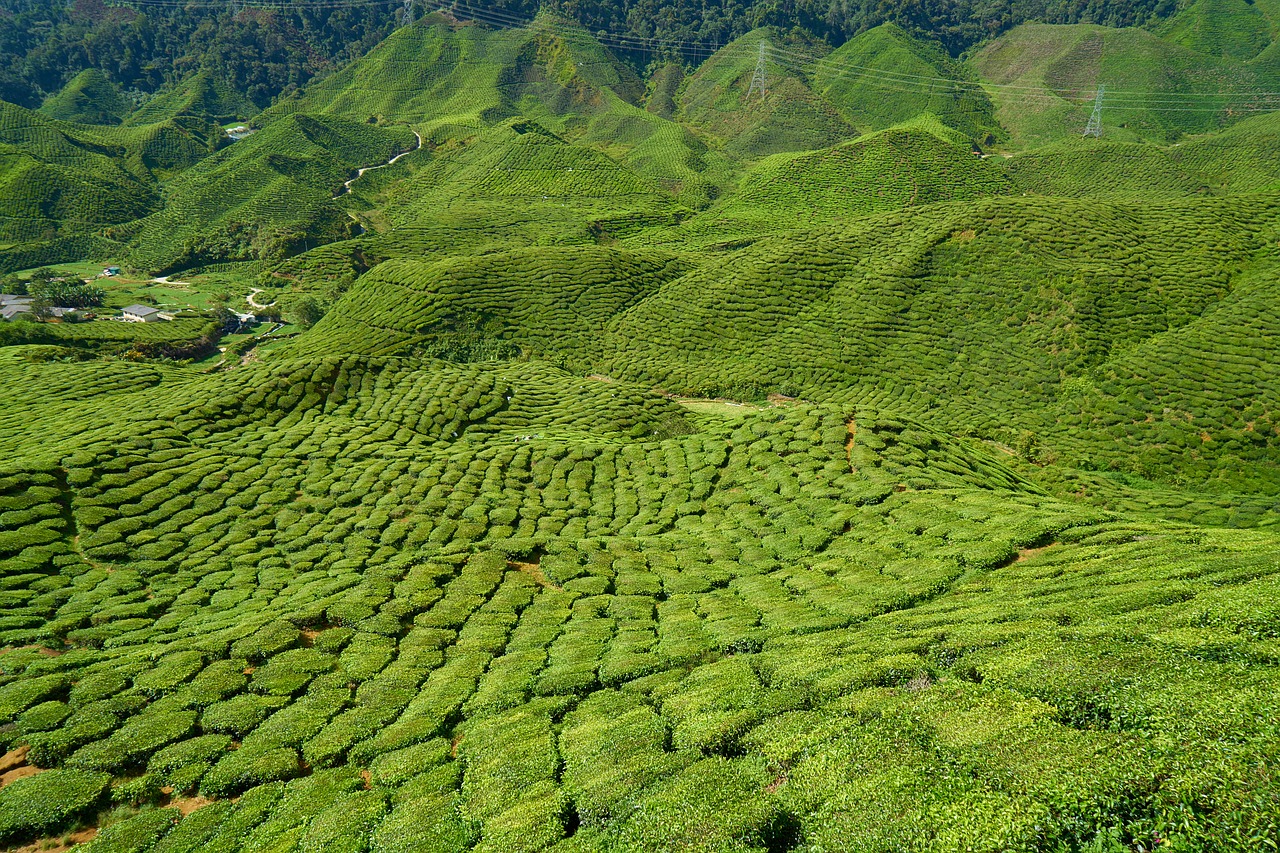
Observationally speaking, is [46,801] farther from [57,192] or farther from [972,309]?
[57,192]

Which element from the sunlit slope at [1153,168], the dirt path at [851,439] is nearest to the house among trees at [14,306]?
the dirt path at [851,439]

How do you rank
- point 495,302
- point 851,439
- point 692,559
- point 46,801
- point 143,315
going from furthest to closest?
point 143,315, point 495,302, point 851,439, point 692,559, point 46,801

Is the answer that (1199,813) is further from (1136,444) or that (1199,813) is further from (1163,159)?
(1163,159)

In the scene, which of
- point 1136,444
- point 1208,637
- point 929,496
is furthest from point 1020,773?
point 1136,444

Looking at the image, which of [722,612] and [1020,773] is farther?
[722,612]

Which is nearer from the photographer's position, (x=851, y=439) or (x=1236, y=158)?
(x=851, y=439)

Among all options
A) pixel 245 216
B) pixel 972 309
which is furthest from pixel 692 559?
pixel 245 216
